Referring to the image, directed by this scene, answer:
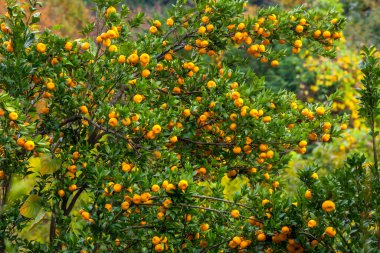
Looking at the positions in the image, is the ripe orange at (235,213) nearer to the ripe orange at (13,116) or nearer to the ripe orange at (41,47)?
the ripe orange at (13,116)

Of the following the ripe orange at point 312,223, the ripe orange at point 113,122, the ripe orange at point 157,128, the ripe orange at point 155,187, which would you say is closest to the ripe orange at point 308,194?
the ripe orange at point 312,223

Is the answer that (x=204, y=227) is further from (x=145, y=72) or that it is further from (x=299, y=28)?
(x=299, y=28)

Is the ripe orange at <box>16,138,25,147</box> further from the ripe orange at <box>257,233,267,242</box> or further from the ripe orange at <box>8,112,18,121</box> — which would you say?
the ripe orange at <box>257,233,267,242</box>

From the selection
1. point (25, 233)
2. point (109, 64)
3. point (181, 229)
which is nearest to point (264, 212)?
point (181, 229)

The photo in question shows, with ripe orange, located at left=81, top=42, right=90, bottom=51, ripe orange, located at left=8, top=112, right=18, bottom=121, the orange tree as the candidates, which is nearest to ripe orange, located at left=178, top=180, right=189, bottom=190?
the orange tree

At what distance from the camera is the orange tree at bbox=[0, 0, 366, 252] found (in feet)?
9.96

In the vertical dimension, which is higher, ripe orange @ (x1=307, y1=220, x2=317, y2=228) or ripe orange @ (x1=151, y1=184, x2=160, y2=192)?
ripe orange @ (x1=151, y1=184, x2=160, y2=192)

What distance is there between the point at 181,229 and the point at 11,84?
3.99ft

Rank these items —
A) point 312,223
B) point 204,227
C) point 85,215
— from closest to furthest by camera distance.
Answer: point 312,223
point 85,215
point 204,227

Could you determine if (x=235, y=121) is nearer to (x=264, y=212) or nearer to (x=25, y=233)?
(x=264, y=212)

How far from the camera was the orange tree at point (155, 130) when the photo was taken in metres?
3.04

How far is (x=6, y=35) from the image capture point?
3383 mm

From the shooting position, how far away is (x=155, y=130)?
3129mm

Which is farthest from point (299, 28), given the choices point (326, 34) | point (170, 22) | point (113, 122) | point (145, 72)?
point (113, 122)
